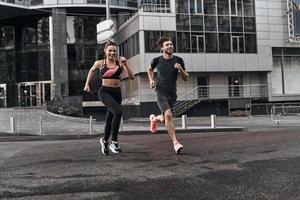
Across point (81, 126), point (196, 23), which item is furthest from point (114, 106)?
point (196, 23)

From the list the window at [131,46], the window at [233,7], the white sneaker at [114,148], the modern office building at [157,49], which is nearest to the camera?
the white sneaker at [114,148]

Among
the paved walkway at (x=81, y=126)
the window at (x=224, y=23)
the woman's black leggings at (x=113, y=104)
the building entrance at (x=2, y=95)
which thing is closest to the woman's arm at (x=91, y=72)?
the woman's black leggings at (x=113, y=104)

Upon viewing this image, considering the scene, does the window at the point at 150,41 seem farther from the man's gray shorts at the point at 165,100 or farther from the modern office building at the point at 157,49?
the man's gray shorts at the point at 165,100

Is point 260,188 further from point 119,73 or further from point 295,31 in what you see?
point 295,31

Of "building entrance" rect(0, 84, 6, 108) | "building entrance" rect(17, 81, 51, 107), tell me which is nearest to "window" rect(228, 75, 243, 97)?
"building entrance" rect(17, 81, 51, 107)

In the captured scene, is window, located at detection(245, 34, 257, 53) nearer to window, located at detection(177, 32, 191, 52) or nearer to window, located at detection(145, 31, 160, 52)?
window, located at detection(177, 32, 191, 52)

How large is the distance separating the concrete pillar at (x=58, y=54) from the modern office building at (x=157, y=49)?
98mm

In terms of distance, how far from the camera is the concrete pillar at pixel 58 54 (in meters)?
49.5

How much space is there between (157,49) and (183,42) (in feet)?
11.0

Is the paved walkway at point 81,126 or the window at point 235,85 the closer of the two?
the paved walkway at point 81,126

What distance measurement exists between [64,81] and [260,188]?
45.7m

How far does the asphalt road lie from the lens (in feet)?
16.0

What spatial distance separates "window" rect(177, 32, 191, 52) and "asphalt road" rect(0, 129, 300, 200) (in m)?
36.9

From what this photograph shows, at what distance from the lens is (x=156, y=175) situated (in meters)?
5.84
